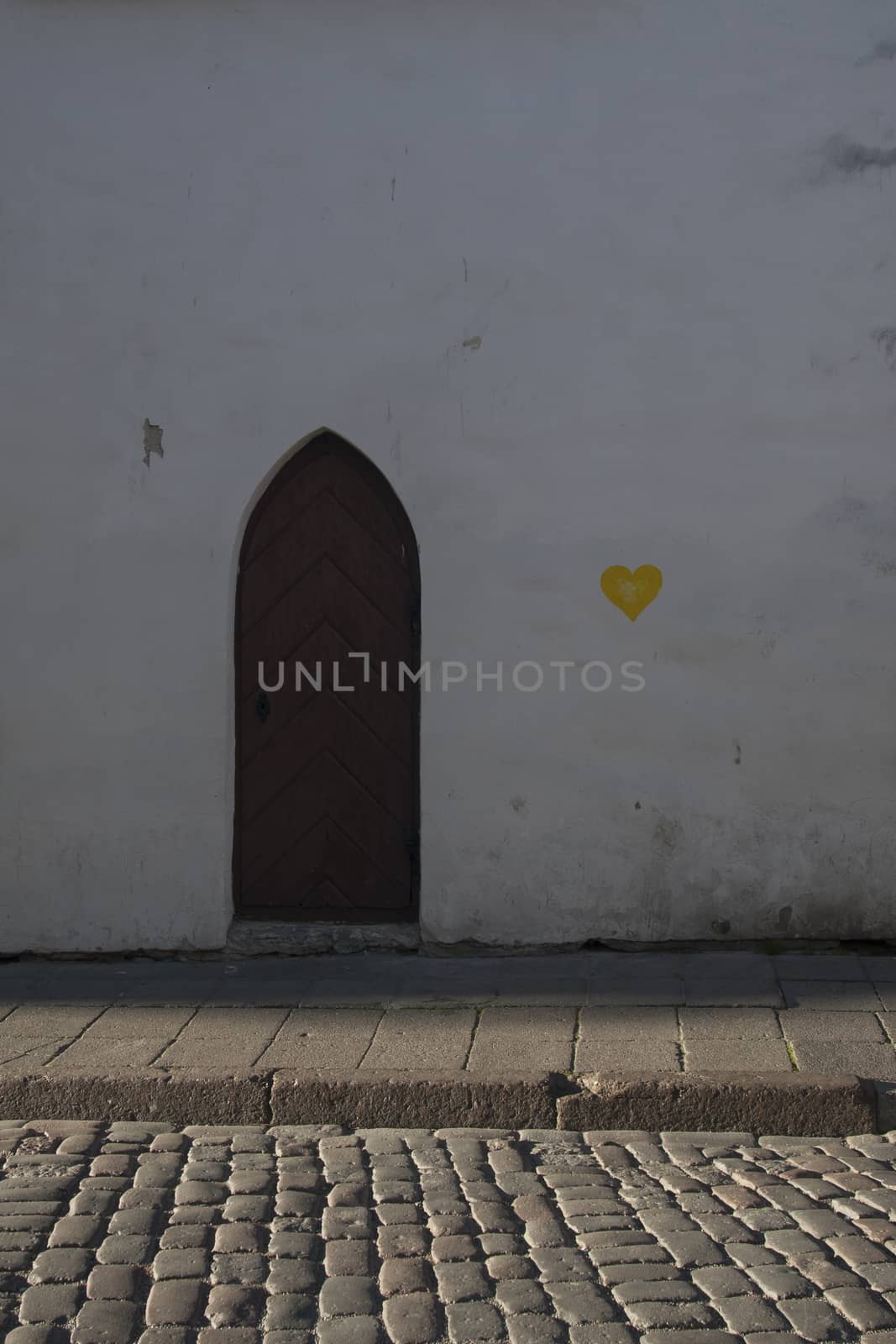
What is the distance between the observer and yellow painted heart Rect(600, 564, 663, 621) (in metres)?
5.82

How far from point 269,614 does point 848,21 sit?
3685mm

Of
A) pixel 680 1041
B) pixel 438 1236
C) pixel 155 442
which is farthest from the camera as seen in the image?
pixel 155 442

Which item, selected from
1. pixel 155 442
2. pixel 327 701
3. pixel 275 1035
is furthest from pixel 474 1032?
pixel 155 442

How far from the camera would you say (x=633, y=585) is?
582 centimetres

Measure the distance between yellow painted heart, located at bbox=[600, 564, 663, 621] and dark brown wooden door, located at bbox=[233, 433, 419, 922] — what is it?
88 centimetres

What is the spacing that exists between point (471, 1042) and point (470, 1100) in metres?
0.40

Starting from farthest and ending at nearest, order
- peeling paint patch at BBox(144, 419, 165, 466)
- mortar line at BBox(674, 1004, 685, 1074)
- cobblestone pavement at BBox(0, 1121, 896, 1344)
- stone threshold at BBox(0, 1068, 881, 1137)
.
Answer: peeling paint patch at BBox(144, 419, 165, 466), mortar line at BBox(674, 1004, 685, 1074), stone threshold at BBox(0, 1068, 881, 1137), cobblestone pavement at BBox(0, 1121, 896, 1344)

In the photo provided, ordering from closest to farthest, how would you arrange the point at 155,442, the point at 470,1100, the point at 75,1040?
1. the point at 470,1100
2. the point at 75,1040
3. the point at 155,442

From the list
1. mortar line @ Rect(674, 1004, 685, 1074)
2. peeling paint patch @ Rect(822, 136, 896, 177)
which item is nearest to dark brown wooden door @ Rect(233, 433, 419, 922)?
mortar line @ Rect(674, 1004, 685, 1074)

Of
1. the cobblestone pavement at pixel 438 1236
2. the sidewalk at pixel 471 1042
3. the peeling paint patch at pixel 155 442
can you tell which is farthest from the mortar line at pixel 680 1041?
the peeling paint patch at pixel 155 442

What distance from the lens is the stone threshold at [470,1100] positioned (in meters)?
4.14

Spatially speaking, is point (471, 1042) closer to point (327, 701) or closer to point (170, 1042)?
point (170, 1042)

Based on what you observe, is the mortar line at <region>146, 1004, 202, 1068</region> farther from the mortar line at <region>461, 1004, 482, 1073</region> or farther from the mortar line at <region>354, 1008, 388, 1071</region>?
the mortar line at <region>461, 1004, 482, 1073</region>

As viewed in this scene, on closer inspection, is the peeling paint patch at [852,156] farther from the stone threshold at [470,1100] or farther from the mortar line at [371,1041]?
the mortar line at [371,1041]
